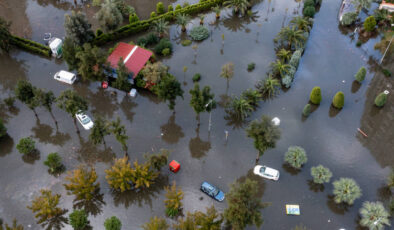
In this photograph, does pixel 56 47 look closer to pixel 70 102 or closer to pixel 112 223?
pixel 70 102

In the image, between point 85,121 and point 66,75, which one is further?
point 66,75

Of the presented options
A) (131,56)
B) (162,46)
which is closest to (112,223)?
(131,56)

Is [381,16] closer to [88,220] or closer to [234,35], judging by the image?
[234,35]

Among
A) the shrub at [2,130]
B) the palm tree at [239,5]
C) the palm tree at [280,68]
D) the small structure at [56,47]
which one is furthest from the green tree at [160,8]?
the shrub at [2,130]

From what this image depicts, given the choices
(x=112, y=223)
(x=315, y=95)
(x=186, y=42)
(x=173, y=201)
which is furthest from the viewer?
(x=186, y=42)

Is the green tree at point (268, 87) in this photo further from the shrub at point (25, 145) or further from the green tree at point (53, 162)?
the shrub at point (25, 145)

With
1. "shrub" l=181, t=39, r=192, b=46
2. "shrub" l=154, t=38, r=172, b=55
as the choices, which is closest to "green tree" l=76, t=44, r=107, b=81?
"shrub" l=154, t=38, r=172, b=55

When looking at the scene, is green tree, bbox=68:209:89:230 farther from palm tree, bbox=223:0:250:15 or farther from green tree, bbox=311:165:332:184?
palm tree, bbox=223:0:250:15
